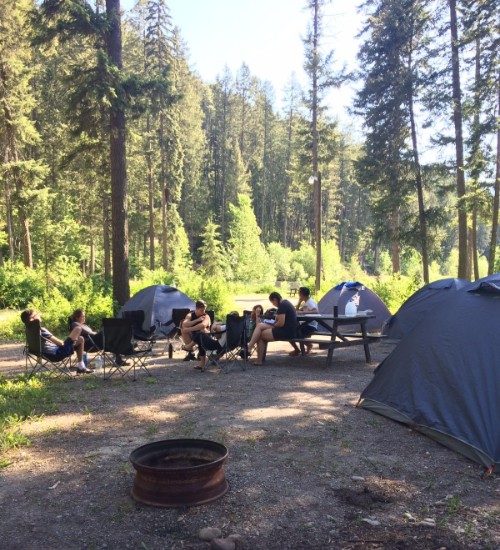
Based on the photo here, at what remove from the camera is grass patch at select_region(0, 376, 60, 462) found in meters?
5.19

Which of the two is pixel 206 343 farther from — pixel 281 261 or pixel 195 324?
pixel 281 261

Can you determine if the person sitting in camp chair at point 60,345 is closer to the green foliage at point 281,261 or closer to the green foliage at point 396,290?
the green foliage at point 396,290

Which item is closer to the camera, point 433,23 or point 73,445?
point 73,445

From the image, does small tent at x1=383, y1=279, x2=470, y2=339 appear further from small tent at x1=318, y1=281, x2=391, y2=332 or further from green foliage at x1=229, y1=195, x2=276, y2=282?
green foliage at x1=229, y1=195, x2=276, y2=282

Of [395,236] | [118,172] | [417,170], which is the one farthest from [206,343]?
[417,170]

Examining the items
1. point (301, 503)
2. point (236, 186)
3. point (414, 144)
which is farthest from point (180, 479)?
point (236, 186)

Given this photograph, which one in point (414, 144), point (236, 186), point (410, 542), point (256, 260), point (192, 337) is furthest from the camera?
point (236, 186)

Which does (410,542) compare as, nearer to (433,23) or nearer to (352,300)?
(352,300)

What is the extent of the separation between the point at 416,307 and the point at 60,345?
6.59 m

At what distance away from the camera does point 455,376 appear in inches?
202

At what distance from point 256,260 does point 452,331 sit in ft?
113

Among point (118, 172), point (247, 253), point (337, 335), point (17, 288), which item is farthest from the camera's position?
point (247, 253)

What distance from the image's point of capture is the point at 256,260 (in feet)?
Answer: 130

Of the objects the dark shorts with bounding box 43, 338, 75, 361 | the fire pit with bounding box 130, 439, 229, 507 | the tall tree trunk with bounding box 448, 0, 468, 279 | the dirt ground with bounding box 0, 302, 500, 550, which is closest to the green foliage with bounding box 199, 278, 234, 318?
the dark shorts with bounding box 43, 338, 75, 361
